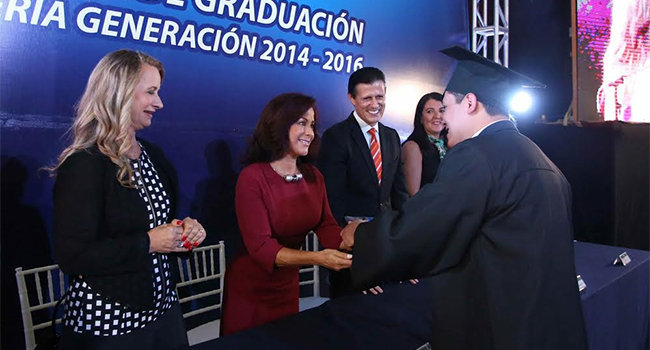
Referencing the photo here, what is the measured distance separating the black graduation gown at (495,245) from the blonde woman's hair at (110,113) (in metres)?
0.88

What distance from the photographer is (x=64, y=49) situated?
2.72 meters

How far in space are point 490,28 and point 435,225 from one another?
4521mm

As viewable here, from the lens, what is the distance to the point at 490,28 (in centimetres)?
536

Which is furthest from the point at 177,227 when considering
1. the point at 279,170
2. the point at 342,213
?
the point at 342,213

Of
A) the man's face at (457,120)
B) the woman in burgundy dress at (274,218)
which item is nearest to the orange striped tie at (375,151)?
the woman in burgundy dress at (274,218)

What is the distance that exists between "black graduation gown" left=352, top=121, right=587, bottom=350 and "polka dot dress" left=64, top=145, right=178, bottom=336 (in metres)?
0.77

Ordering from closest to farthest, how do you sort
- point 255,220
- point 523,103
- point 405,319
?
point 405,319, point 255,220, point 523,103

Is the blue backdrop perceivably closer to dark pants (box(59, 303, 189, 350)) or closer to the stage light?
the stage light

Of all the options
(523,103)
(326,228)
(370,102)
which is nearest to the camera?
(326,228)

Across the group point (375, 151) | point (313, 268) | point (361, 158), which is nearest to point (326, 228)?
point (361, 158)

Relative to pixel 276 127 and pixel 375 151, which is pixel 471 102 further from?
pixel 375 151

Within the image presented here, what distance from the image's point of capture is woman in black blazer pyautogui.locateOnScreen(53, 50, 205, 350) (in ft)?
5.04

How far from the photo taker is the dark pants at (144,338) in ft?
5.29

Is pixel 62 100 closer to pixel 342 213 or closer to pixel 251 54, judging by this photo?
pixel 251 54
